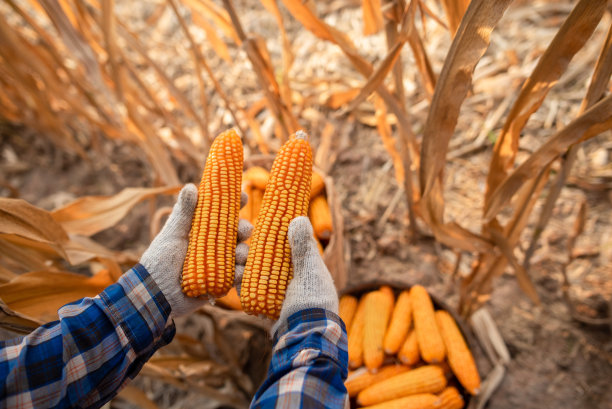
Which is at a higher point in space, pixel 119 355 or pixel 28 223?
pixel 28 223

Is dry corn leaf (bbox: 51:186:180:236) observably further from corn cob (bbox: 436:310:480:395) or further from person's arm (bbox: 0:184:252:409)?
corn cob (bbox: 436:310:480:395)

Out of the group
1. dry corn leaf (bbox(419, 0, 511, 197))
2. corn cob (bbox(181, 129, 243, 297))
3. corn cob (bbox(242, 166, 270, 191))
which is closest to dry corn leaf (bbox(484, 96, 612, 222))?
dry corn leaf (bbox(419, 0, 511, 197))

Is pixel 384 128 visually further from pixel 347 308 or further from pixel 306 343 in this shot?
pixel 306 343

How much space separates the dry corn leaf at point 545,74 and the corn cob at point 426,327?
558 mm

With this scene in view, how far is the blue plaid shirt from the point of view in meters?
0.94

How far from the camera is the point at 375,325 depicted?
175 centimetres

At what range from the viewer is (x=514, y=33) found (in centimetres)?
298

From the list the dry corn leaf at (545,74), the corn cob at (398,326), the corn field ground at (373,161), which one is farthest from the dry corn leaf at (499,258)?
the corn cob at (398,326)

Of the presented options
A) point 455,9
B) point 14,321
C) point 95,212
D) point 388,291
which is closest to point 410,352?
point 388,291

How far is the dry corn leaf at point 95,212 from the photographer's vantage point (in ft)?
5.59

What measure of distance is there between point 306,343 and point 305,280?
0.74 ft

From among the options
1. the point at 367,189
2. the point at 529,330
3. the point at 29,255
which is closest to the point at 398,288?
the point at 529,330

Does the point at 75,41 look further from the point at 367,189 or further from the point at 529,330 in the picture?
the point at 529,330

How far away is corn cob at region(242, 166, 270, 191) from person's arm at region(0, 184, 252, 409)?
73 centimetres
